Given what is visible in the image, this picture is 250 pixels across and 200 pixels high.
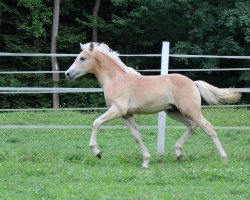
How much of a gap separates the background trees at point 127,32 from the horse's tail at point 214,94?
50.7ft

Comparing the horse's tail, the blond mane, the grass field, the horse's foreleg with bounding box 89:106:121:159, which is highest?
the blond mane

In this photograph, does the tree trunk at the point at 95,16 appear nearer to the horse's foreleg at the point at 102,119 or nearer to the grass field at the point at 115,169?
the grass field at the point at 115,169

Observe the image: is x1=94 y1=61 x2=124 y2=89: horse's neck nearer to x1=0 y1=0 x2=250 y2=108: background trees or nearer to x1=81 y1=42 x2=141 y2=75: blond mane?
x1=81 y1=42 x2=141 y2=75: blond mane

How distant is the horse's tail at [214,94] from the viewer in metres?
9.76

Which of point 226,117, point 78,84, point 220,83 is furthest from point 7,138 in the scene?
point 220,83

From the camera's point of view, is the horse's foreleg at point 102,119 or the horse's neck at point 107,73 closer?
the horse's foreleg at point 102,119

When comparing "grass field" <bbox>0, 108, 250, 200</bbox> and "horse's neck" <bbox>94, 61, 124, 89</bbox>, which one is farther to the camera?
"horse's neck" <bbox>94, 61, 124, 89</bbox>

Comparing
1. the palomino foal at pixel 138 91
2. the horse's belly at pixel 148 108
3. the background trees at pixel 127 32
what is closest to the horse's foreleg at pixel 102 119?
the palomino foal at pixel 138 91

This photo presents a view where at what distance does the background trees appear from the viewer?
26.0 meters

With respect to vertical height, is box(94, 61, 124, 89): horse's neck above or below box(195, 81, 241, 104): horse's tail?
above

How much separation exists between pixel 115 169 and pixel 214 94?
2.11 meters

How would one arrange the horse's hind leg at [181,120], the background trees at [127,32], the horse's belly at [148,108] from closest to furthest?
the horse's belly at [148,108]
the horse's hind leg at [181,120]
the background trees at [127,32]

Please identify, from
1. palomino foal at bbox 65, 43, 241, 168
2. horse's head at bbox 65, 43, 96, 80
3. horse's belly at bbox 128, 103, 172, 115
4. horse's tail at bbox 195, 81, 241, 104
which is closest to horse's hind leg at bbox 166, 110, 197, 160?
palomino foal at bbox 65, 43, 241, 168

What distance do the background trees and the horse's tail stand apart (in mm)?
15460
